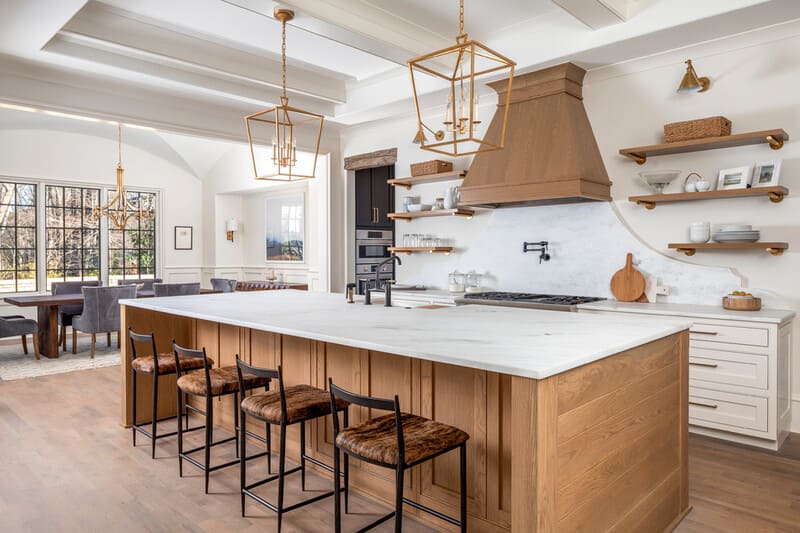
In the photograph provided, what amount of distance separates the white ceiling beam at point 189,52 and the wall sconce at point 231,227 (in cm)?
463

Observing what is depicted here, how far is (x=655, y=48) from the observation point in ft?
13.2

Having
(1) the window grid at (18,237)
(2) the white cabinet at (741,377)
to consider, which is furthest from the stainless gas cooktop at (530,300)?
(1) the window grid at (18,237)

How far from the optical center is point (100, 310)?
646 cm

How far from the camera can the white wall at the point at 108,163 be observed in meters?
7.79

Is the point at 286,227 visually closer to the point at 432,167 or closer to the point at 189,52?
the point at 432,167

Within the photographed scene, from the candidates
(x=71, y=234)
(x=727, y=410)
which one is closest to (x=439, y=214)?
(x=727, y=410)

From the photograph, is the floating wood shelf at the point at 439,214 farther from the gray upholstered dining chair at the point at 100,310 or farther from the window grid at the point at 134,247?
the window grid at the point at 134,247

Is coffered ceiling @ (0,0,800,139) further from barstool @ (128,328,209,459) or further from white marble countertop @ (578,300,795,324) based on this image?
barstool @ (128,328,209,459)

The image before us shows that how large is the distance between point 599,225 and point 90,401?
4554 mm

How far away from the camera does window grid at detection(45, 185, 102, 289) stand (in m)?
8.26

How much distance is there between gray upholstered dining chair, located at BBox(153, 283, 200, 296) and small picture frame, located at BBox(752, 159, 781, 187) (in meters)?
6.28

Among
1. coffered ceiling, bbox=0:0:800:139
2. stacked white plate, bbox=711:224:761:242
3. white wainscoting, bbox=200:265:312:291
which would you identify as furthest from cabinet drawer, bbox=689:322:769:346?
white wainscoting, bbox=200:265:312:291

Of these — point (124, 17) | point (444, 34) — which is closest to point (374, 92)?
point (444, 34)

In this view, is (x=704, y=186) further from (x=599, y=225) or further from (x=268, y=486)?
(x=268, y=486)
